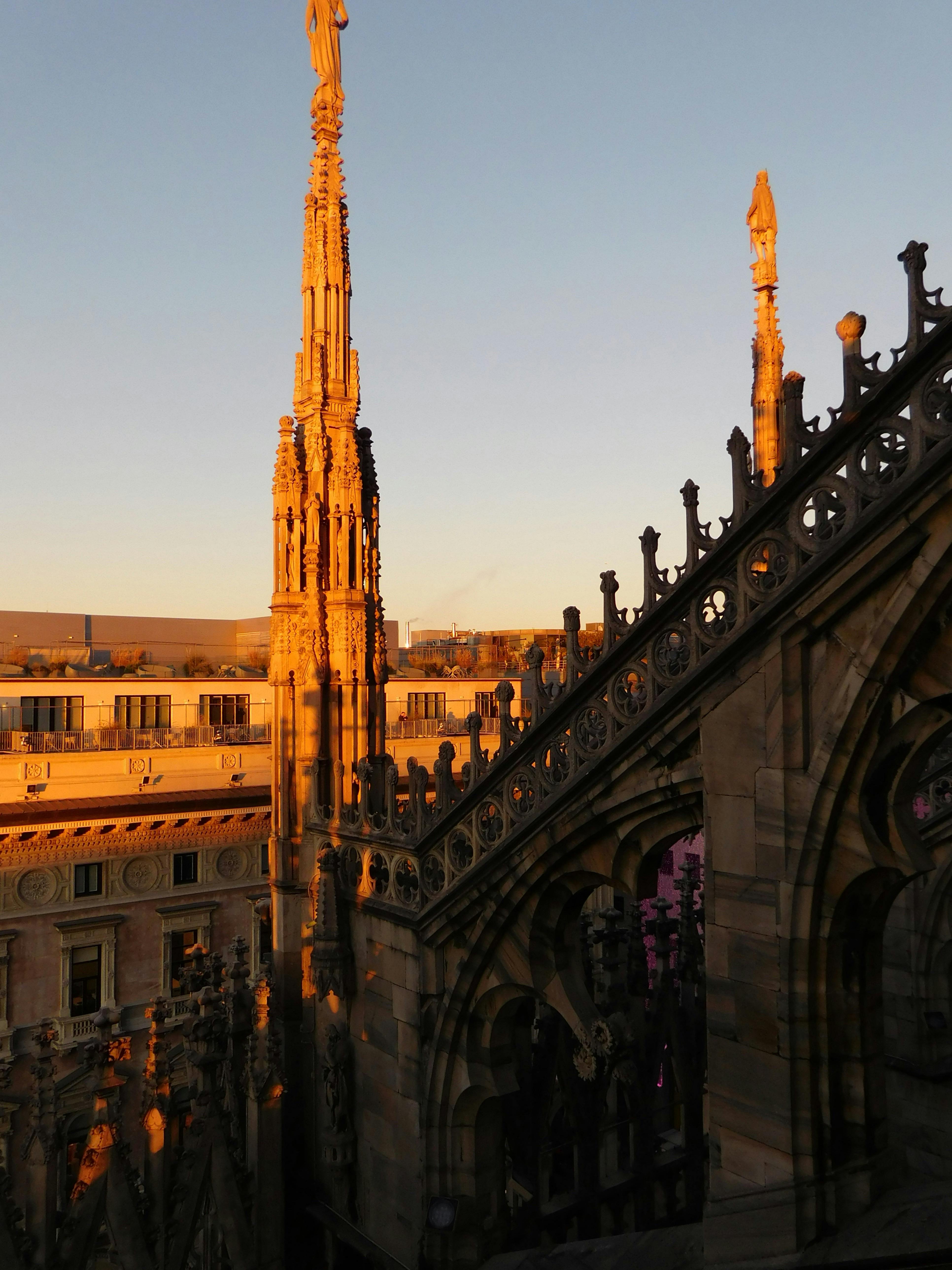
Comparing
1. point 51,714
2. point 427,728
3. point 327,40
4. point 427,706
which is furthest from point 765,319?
point 51,714

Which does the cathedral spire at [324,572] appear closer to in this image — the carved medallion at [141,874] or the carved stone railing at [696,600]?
the carved stone railing at [696,600]

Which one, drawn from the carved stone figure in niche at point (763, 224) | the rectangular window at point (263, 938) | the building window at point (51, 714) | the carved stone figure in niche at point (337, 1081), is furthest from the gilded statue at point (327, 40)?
the rectangular window at point (263, 938)

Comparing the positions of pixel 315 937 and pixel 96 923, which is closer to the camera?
pixel 315 937

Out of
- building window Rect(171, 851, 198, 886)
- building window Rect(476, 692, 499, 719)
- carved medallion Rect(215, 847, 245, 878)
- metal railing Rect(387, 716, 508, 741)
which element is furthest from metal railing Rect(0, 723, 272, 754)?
building window Rect(476, 692, 499, 719)

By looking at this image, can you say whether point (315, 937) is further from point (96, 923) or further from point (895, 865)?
point (96, 923)

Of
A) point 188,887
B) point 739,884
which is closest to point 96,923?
point 188,887

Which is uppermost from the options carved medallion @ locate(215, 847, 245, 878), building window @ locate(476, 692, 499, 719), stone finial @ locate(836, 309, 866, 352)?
stone finial @ locate(836, 309, 866, 352)

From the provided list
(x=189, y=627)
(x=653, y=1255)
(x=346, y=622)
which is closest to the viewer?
(x=653, y=1255)

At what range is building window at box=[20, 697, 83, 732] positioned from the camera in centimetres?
3152

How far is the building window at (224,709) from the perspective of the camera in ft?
115

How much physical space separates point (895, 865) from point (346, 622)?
308 inches

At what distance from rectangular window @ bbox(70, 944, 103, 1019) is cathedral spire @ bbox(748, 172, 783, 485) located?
2450cm

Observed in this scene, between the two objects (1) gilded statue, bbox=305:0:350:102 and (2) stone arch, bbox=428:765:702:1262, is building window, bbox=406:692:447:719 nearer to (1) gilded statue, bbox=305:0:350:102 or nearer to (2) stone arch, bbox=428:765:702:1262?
(1) gilded statue, bbox=305:0:350:102

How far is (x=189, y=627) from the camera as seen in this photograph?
50.8 meters
